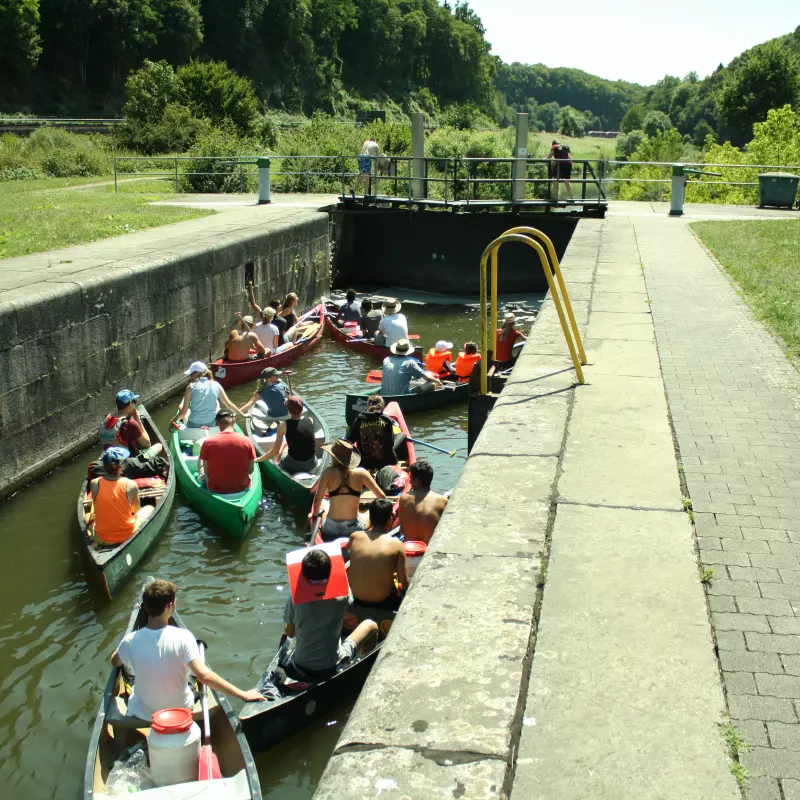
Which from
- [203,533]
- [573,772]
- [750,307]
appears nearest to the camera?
[573,772]

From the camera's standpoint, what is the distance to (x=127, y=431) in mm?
11195

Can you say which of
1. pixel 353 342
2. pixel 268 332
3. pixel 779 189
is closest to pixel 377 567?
pixel 268 332

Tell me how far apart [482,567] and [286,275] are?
17217 millimetres

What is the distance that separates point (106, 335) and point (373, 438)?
5236mm

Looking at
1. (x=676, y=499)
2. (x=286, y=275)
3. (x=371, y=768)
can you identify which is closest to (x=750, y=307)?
(x=676, y=499)

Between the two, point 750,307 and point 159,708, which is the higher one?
point 750,307

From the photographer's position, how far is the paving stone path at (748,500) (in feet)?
12.1

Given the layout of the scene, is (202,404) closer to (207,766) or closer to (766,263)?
(207,766)

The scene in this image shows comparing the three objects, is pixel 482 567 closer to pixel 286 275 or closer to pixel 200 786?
pixel 200 786

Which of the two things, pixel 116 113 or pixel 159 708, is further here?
pixel 116 113

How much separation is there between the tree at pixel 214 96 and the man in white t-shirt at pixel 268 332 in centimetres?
2493

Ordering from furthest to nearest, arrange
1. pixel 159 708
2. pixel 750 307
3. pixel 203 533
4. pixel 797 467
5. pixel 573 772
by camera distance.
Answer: pixel 750 307 < pixel 203 533 < pixel 797 467 < pixel 159 708 < pixel 573 772

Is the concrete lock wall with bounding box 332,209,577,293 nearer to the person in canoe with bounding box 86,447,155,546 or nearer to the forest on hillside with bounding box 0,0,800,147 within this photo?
the forest on hillside with bounding box 0,0,800,147

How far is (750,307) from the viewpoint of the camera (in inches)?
484
